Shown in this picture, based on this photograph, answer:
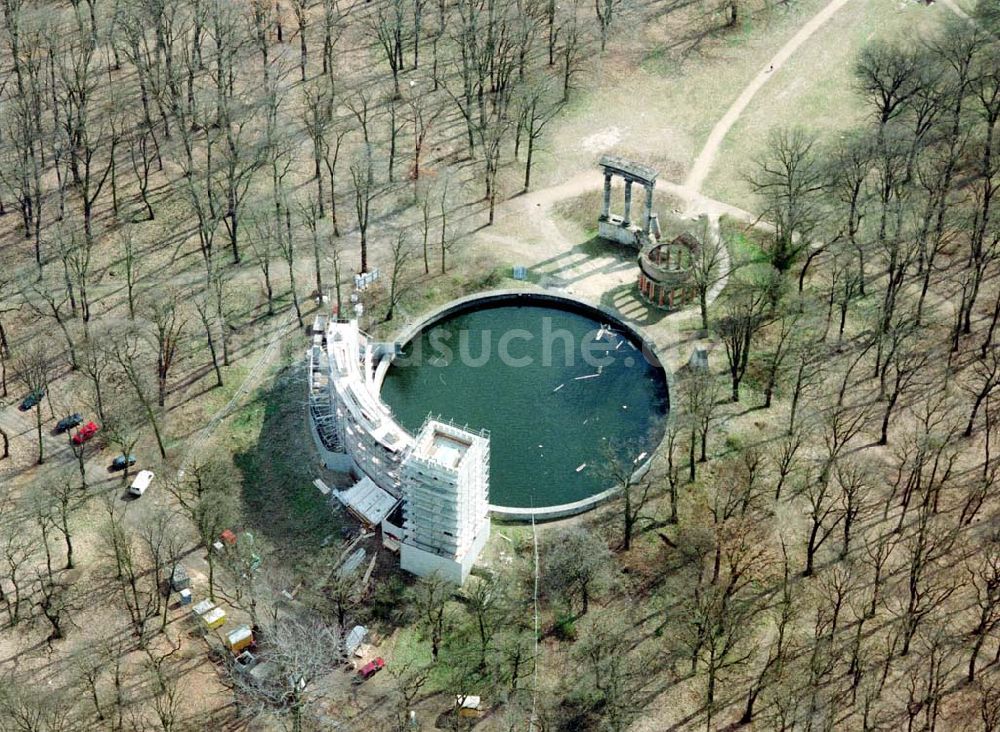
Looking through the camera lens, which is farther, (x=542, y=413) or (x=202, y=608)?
(x=542, y=413)

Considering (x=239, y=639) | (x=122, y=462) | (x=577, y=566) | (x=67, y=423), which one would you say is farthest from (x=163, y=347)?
(x=577, y=566)

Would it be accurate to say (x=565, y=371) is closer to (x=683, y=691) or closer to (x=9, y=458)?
(x=683, y=691)

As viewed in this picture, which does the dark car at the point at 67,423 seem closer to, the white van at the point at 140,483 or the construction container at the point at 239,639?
the white van at the point at 140,483

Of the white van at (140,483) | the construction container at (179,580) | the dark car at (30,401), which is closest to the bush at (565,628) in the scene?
the construction container at (179,580)

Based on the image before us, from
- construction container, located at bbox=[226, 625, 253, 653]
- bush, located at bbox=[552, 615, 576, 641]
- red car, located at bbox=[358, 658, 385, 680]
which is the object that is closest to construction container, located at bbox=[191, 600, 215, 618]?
construction container, located at bbox=[226, 625, 253, 653]

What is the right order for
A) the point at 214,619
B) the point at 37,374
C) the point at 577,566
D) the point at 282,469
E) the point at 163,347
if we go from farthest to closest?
1. the point at 163,347
2. the point at 37,374
3. the point at 282,469
4. the point at 577,566
5. the point at 214,619

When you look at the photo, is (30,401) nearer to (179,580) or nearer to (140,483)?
(140,483)

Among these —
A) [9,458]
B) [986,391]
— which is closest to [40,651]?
[9,458]
